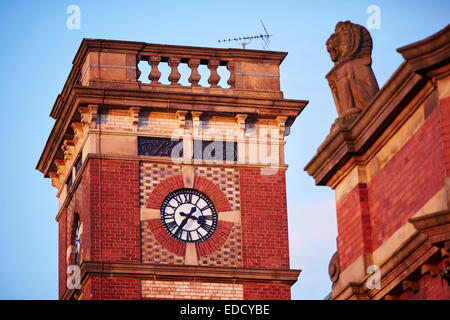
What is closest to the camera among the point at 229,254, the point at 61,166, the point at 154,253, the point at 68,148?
the point at 154,253

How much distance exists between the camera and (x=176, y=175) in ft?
139

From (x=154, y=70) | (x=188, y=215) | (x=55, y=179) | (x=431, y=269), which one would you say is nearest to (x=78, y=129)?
(x=154, y=70)

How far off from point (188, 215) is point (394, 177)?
17.3 metres

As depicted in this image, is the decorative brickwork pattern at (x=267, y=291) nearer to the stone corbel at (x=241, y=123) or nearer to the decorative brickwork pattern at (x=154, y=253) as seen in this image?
the decorative brickwork pattern at (x=154, y=253)

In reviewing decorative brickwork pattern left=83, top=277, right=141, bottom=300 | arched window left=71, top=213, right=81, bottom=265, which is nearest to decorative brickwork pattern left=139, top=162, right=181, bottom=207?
decorative brickwork pattern left=83, top=277, right=141, bottom=300

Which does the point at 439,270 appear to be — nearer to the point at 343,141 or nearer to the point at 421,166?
the point at 421,166

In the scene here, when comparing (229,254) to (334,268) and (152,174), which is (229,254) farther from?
(334,268)

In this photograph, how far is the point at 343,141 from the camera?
86.7 feet

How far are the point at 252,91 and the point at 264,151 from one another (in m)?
1.67

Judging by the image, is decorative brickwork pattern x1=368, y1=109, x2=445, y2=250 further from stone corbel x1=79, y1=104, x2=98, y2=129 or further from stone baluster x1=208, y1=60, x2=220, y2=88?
stone baluster x1=208, y1=60, x2=220, y2=88

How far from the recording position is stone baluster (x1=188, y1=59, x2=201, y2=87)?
4331 centimetres

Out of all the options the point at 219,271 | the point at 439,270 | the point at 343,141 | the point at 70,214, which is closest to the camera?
the point at 439,270

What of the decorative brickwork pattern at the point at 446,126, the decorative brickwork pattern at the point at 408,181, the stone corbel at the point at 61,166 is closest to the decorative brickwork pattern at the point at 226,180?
the stone corbel at the point at 61,166

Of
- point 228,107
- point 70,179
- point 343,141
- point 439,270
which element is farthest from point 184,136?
point 439,270
